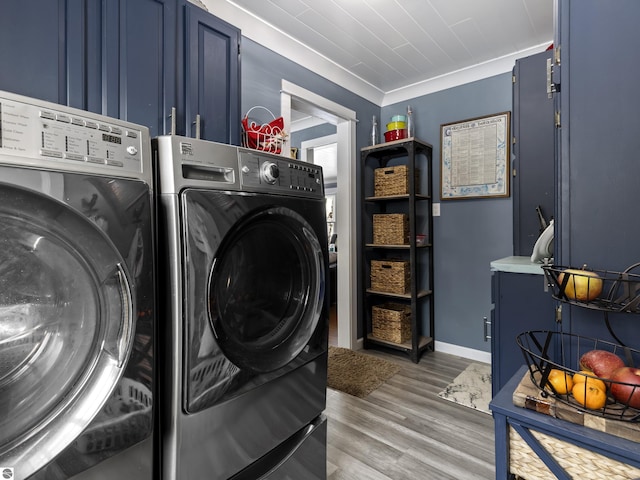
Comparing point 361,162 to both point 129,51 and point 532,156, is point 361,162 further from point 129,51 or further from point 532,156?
point 129,51

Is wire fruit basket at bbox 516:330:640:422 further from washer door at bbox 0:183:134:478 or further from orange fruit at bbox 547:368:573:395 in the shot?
washer door at bbox 0:183:134:478

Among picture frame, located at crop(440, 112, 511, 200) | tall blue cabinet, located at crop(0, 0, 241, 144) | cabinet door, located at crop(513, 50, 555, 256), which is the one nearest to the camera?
tall blue cabinet, located at crop(0, 0, 241, 144)

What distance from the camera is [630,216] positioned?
2.97ft

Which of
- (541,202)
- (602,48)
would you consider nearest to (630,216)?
(602,48)

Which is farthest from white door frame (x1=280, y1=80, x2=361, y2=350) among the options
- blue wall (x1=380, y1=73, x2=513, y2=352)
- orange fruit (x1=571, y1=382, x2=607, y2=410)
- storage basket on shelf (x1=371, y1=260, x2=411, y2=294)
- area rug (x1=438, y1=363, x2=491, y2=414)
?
orange fruit (x1=571, y1=382, x2=607, y2=410)

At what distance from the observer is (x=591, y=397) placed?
2.57 feet

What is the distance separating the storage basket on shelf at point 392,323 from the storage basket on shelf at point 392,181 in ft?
3.44

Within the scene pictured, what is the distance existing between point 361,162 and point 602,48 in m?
2.30

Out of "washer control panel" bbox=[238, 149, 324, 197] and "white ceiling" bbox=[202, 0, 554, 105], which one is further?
"white ceiling" bbox=[202, 0, 554, 105]

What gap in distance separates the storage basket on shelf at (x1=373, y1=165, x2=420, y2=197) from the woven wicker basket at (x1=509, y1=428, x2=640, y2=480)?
2.31 metres

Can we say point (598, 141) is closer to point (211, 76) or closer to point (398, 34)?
point (211, 76)

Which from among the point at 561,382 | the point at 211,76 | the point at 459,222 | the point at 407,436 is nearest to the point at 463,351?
the point at 459,222

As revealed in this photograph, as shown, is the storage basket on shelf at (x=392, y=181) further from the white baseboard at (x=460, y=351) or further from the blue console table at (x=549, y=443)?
the blue console table at (x=549, y=443)

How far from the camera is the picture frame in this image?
109 inches
